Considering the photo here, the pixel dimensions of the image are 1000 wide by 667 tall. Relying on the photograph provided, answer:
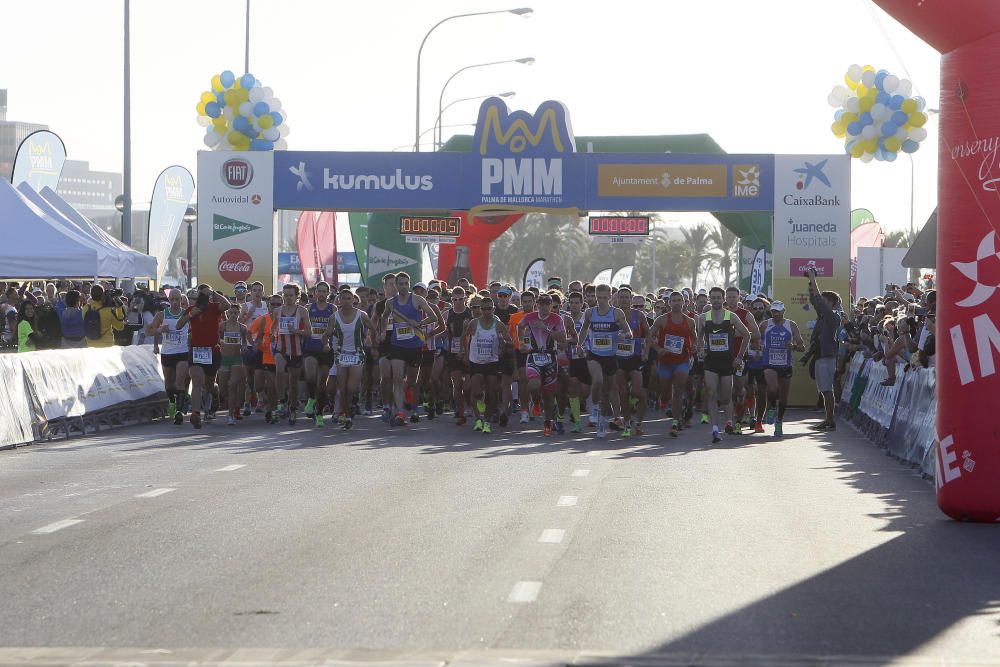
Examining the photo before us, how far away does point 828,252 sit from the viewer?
1032 inches

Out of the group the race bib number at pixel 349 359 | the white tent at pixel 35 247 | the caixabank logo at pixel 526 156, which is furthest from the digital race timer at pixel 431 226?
the race bib number at pixel 349 359

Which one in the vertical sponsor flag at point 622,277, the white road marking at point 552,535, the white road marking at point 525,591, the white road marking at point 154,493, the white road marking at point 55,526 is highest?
the vertical sponsor flag at point 622,277

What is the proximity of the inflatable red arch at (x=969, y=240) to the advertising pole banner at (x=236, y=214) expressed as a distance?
1801 cm

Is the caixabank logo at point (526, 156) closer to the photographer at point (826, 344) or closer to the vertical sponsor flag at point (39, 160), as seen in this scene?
the photographer at point (826, 344)

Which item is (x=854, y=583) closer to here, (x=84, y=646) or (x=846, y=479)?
(x=84, y=646)

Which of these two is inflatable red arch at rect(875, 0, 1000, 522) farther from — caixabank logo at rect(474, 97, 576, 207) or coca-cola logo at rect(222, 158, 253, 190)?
coca-cola logo at rect(222, 158, 253, 190)

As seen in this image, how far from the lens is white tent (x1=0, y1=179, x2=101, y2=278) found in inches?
956

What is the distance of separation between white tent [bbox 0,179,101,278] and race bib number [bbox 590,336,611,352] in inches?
409

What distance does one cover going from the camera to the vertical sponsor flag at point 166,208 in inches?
1332

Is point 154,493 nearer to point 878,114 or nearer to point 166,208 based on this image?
point 878,114

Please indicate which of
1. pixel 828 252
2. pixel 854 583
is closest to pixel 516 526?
pixel 854 583

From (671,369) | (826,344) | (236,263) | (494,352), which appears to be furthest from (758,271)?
(494,352)

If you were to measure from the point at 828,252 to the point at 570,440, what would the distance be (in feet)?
33.4

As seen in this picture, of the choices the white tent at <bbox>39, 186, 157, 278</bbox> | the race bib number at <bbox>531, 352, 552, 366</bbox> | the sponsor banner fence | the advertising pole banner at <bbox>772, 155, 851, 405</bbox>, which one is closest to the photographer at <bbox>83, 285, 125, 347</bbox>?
the white tent at <bbox>39, 186, 157, 278</bbox>
